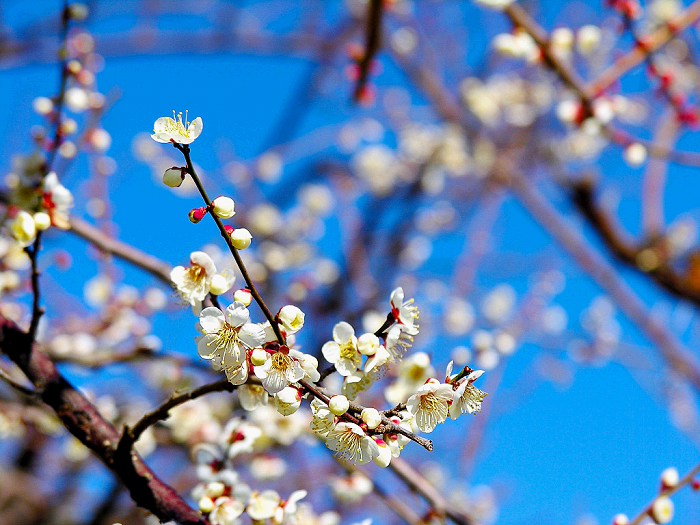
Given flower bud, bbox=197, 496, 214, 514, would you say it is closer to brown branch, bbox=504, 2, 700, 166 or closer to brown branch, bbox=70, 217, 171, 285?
brown branch, bbox=70, 217, 171, 285

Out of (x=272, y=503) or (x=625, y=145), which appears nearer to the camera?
(x=272, y=503)

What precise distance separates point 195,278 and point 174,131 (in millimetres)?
239

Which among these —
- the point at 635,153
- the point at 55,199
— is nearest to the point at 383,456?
the point at 55,199

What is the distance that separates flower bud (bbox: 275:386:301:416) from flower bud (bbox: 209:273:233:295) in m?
0.17

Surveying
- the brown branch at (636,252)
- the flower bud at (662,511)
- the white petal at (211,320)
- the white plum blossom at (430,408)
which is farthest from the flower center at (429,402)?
the brown branch at (636,252)

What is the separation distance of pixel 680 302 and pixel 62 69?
386cm

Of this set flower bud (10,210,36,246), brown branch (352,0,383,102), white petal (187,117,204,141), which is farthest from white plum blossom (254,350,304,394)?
brown branch (352,0,383,102)

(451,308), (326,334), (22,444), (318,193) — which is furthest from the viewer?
(318,193)

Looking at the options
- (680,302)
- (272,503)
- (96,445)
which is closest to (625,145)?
(272,503)

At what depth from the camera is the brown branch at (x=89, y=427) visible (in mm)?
1102

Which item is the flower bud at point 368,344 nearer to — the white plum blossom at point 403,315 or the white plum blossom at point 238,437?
the white plum blossom at point 403,315

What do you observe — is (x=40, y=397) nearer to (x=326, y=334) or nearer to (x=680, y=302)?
(x=326, y=334)

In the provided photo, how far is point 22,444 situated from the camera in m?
4.12

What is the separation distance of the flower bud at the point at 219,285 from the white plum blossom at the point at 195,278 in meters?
0.01
